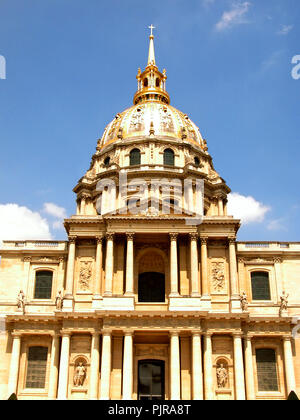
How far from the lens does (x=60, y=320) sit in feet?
124

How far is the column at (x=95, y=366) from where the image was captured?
1384 inches

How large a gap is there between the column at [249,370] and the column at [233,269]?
3.47 metres

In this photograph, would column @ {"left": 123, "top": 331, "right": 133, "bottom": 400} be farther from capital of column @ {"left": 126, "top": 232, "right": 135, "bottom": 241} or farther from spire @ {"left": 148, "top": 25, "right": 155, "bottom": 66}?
spire @ {"left": 148, "top": 25, "right": 155, "bottom": 66}

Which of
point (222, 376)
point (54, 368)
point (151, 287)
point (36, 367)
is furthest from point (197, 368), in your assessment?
point (36, 367)

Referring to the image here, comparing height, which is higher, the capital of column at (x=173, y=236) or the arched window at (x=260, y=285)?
the capital of column at (x=173, y=236)

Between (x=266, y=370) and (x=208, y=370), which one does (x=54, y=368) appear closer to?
(x=208, y=370)

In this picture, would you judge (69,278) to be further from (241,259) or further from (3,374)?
(241,259)

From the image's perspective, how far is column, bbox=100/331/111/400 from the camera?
34522mm

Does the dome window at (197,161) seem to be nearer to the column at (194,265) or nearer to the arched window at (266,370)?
the column at (194,265)

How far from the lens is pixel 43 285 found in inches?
1606

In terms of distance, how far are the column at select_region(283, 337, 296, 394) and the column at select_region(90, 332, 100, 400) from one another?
13345mm

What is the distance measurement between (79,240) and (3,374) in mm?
11225

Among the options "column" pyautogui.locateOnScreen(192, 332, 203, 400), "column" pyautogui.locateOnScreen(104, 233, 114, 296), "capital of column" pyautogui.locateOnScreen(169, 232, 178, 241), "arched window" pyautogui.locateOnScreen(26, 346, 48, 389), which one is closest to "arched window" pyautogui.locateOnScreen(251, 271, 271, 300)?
"column" pyautogui.locateOnScreen(192, 332, 203, 400)

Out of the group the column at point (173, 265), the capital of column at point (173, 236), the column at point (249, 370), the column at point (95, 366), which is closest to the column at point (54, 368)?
the column at point (95, 366)
